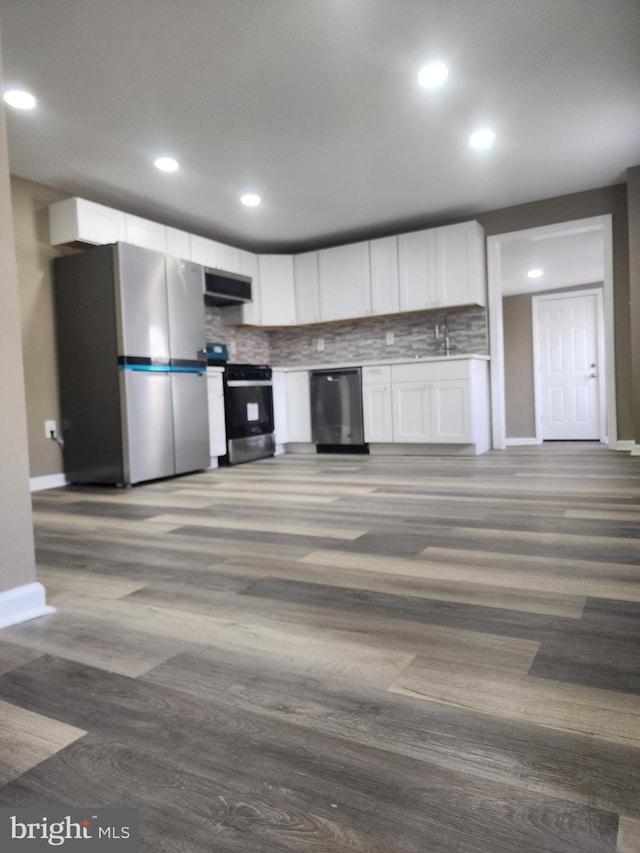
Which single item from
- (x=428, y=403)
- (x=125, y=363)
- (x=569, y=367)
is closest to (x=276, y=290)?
(x=428, y=403)

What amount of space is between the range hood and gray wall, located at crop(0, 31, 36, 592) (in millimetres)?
3487

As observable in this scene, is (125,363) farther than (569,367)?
No

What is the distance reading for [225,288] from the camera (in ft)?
16.8

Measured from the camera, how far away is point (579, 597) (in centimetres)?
144

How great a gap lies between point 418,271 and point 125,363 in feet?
9.05

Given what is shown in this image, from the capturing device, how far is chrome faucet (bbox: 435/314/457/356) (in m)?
5.36

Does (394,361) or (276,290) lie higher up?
(276,290)

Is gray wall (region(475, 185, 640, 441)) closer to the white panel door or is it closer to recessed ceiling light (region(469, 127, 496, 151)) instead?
recessed ceiling light (region(469, 127, 496, 151))

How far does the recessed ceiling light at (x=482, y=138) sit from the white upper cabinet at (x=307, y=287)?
2259 millimetres

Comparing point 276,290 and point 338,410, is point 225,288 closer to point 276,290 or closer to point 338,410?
point 276,290

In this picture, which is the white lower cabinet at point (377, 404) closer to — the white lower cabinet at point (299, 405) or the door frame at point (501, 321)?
the white lower cabinet at point (299, 405)

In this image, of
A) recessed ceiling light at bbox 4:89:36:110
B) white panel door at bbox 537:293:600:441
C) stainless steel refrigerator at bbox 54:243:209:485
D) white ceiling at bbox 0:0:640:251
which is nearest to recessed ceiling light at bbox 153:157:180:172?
white ceiling at bbox 0:0:640:251

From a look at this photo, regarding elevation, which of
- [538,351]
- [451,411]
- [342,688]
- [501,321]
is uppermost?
[501,321]

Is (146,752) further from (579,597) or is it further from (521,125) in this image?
(521,125)
